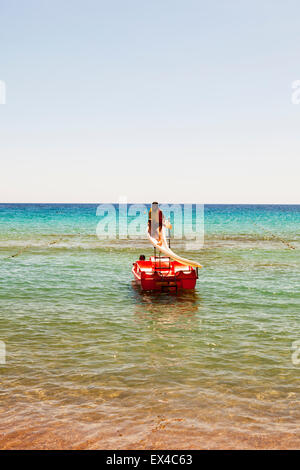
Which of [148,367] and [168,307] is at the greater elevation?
[148,367]

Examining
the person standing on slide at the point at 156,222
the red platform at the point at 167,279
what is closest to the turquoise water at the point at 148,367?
the red platform at the point at 167,279

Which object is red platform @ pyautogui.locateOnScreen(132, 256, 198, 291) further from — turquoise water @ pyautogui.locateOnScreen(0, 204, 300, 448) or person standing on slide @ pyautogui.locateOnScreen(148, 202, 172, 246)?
person standing on slide @ pyautogui.locateOnScreen(148, 202, 172, 246)

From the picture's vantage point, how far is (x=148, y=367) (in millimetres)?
13016

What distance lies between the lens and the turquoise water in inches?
361
